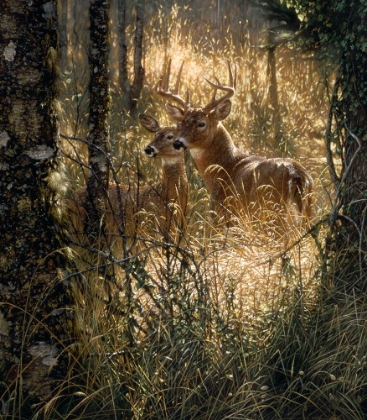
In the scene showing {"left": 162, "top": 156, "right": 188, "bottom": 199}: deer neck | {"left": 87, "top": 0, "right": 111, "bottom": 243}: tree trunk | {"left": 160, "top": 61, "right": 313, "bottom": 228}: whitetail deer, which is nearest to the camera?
{"left": 87, "top": 0, "right": 111, "bottom": 243}: tree trunk

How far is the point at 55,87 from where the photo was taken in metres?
4.61

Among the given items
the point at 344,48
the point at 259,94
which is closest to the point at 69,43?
the point at 259,94

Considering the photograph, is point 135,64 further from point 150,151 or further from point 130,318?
point 130,318

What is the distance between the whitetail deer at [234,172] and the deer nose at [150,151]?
275mm

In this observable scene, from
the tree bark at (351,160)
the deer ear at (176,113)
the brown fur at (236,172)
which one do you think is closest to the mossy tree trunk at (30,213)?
the tree bark at (351,160)

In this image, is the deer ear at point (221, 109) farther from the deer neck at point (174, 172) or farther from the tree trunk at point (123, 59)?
the tree trunk at point (123, 59)

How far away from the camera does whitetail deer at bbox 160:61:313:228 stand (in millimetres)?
8117

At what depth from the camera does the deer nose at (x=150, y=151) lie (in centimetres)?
859

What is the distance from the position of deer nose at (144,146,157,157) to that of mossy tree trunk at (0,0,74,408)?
3.95 metres

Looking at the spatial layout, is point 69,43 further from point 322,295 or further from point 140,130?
point 322,295

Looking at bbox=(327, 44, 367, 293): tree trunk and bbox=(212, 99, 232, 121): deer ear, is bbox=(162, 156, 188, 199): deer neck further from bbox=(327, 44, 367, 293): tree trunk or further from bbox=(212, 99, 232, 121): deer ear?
bbox=(327, 44, 367, 293): tree trunk

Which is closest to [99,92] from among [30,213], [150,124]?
A: [150,124]

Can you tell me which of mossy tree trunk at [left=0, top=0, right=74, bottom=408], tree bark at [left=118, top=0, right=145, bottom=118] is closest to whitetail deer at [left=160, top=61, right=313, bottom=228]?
tree bark at [left=118, top=0, right=145, bottom=118]

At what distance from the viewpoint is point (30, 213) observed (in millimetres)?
4504
